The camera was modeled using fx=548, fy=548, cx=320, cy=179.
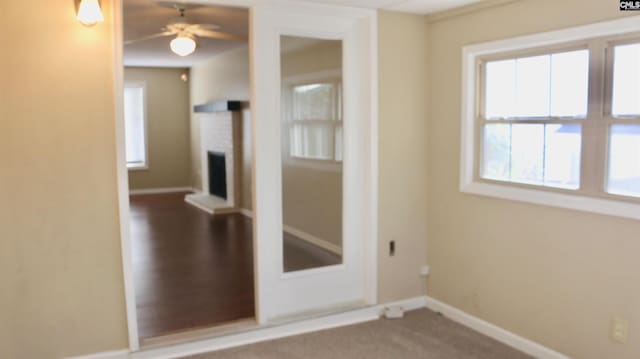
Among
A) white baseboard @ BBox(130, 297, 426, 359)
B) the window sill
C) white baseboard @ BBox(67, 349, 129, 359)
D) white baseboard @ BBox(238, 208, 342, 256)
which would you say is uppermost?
the window sill

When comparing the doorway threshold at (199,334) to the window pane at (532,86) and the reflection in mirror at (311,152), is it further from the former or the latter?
the window pane at (532,86)

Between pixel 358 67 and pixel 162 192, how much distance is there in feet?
25.7

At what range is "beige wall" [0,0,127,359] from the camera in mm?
3062

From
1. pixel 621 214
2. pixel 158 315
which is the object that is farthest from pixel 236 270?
pixel 621 214

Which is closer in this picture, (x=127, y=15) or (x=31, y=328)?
(x=31, y=328)

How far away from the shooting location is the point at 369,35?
3.99 meters

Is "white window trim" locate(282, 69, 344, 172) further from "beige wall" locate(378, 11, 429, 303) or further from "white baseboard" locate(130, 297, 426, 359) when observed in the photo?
"white baseboard" locate(130, 297, 426, 359)

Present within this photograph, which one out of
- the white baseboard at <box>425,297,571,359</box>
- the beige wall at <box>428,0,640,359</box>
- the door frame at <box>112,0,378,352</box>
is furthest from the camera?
the white baseboard at <box>425,297,571,359</box>

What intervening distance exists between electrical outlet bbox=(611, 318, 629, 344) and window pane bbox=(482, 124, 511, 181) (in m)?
1.12

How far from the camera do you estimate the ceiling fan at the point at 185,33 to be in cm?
548

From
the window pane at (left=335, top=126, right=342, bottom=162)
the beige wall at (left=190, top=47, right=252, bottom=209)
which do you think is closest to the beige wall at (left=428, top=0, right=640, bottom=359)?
the window pane at (left=335, top=126, right=342, bottom=162)

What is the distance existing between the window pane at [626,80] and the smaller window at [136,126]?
9.34m

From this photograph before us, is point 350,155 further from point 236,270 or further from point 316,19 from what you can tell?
point 236,270

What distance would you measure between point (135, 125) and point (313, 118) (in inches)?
304
